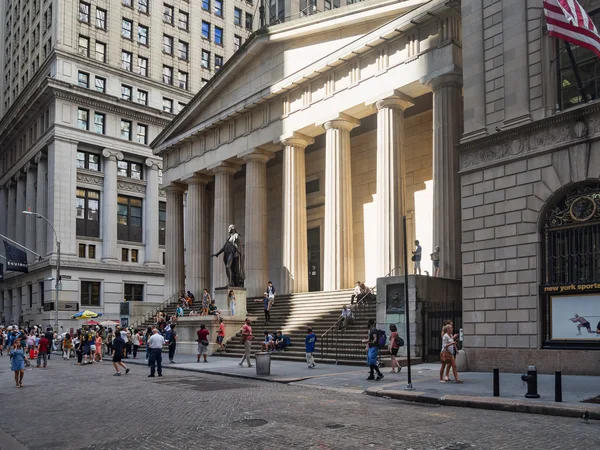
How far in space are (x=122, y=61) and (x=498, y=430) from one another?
190 ft

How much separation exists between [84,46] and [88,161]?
1049cm

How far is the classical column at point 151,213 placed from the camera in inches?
2475

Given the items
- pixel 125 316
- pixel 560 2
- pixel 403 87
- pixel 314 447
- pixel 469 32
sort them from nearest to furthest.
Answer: pixel 314 447
pixel 560 2
pixel 469 32
pixel 403 87
pixel 125 316

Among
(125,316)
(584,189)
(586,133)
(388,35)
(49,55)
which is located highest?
(49,55)

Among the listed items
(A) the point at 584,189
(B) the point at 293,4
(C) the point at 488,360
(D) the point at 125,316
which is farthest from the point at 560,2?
(D) the point at 125,316

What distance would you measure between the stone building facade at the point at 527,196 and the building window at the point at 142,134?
150ft

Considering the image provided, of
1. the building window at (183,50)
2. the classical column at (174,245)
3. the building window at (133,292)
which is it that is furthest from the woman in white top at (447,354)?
the building window at (183,50)

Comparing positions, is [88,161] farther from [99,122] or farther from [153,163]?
[153,163]

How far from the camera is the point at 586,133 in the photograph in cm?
1827

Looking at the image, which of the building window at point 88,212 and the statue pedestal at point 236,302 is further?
the building window at point 88,212

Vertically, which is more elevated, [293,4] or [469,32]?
[293,4]

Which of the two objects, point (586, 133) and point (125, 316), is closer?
point (586, 133)

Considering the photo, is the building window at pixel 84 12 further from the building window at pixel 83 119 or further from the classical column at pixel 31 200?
the classical column at pixel 31 200

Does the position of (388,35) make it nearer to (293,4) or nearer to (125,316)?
(293,4)
